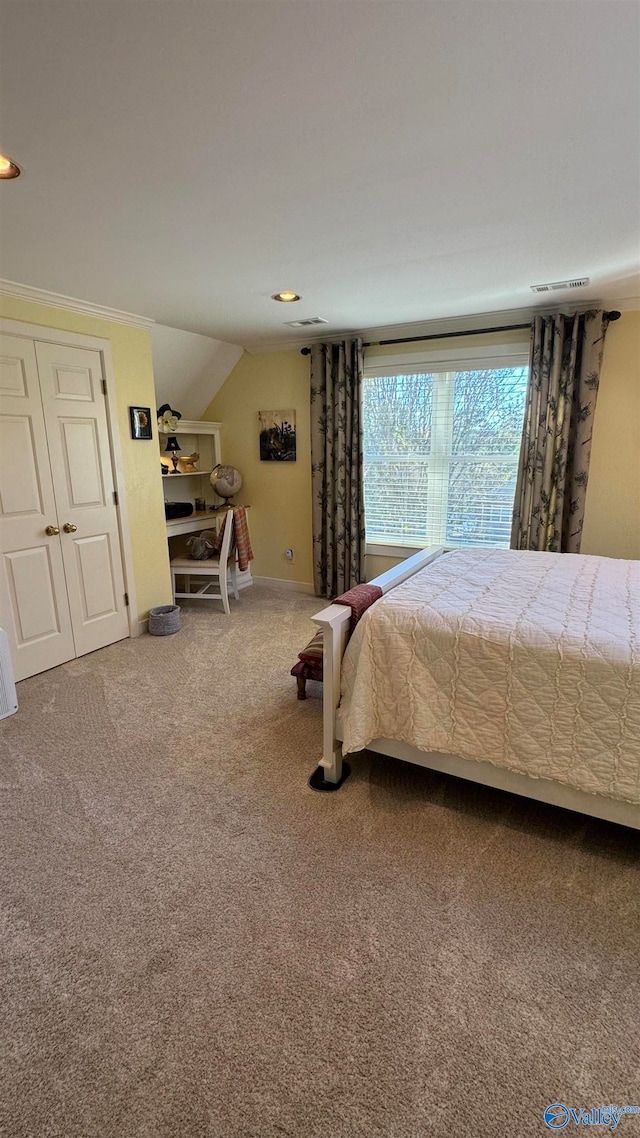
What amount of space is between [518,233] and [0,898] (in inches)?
130

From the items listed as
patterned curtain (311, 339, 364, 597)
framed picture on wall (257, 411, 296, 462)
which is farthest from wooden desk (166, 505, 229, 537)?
patterned curtain (311, 339, 364, 597)

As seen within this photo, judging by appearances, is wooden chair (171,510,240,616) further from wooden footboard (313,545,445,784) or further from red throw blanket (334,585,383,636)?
wooden footboard (313,545,445,784)

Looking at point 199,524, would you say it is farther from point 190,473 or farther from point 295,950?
point 295,950

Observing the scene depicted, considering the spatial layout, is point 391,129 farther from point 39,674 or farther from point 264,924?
point 39,674

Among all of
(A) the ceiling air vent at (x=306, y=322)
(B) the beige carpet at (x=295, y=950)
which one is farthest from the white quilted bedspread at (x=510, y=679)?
(A) the ceiling air vent at (x=306, y=322)

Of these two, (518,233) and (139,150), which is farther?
(518,233)

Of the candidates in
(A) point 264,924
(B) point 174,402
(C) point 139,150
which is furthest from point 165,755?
(B) point 174,402

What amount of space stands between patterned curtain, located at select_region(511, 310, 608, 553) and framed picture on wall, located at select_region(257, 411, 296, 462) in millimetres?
2107

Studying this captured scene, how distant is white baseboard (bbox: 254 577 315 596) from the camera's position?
16.5 feet

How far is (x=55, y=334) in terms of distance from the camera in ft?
10.3

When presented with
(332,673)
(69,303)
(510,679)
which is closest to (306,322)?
(69,303)

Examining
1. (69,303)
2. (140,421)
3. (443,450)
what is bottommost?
(443,450)

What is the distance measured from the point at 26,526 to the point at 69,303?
1430 mm

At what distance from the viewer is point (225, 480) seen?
4.91m
